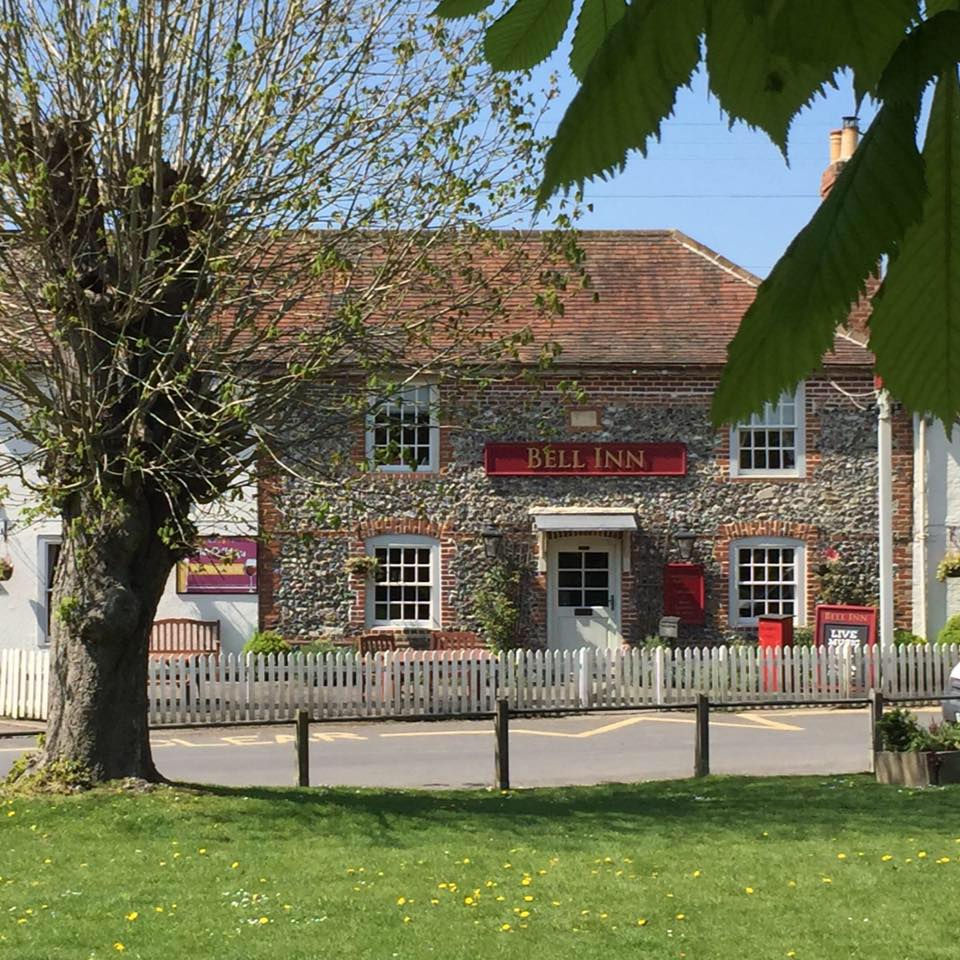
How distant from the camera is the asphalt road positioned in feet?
50.6

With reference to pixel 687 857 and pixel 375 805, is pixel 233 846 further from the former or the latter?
pixel 687 857

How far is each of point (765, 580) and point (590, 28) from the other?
23.3m

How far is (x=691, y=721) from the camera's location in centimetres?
2031

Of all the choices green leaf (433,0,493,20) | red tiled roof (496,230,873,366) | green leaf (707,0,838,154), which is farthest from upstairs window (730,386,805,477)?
green leaf (707,0,838,154)

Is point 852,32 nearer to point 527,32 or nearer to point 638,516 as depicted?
point 527,32

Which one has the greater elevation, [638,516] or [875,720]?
[638,516]

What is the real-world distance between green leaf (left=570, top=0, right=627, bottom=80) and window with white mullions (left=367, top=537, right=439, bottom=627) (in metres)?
22.6

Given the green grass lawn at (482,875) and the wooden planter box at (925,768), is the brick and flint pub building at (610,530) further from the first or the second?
the green grass lawn at (482,875)

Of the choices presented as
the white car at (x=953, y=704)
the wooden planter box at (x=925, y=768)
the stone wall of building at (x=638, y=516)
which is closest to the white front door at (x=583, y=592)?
the stone wall of building at (x=638, y=516)

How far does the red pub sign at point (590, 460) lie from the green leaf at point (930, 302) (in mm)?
23099

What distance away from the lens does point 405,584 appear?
77.9 feet

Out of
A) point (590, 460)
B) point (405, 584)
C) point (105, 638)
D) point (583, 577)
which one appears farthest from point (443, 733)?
point (105, 638)

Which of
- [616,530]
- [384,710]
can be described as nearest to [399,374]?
[384,710]

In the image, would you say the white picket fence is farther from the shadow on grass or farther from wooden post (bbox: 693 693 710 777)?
the shadow on grass
